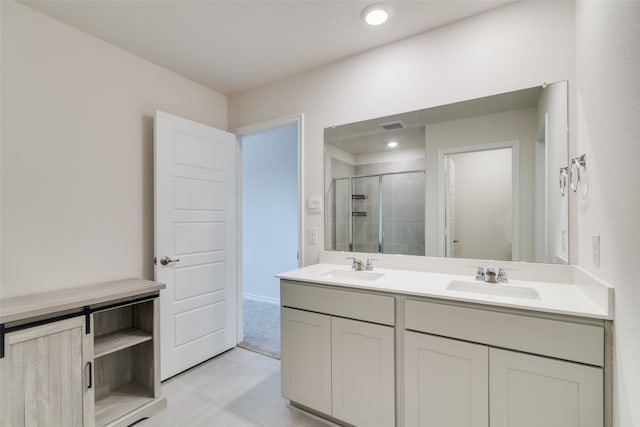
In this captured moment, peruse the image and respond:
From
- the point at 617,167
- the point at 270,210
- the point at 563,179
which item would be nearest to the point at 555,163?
the point at 563,179

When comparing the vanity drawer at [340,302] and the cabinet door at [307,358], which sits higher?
the vanity drawer at [340,302]

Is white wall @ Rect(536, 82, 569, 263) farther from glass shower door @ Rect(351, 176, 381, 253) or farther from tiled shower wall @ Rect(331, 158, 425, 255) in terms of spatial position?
glass shower door @ Rect(351, 176, 381, 253)

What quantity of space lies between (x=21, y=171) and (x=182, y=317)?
142 centimetres

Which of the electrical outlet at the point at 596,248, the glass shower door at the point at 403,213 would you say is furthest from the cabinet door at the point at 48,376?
the electrical outlet at the point at 596,248

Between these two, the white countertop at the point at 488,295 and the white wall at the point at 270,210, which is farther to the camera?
the white wall at the point at 270,210

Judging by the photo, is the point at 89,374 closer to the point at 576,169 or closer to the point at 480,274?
the point at 480,274

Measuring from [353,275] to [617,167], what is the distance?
1.42m

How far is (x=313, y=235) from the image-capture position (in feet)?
7.88

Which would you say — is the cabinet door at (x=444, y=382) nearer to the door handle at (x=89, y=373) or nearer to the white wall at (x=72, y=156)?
the door handle at (x=89, y=373)

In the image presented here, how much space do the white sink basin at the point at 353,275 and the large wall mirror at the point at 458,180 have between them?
0.24 metres

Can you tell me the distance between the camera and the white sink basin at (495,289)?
1487 mm

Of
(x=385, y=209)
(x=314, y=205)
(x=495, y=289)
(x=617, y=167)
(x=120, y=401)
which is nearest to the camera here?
(x=617, y=167)

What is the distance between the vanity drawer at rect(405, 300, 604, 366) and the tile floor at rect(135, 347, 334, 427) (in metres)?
0.98

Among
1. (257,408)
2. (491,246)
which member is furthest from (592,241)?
(257,408)
